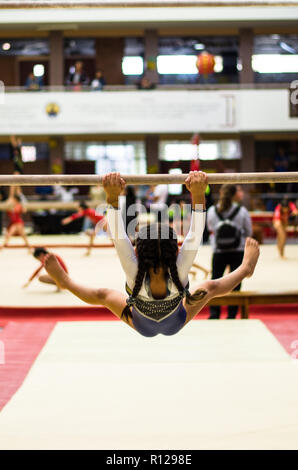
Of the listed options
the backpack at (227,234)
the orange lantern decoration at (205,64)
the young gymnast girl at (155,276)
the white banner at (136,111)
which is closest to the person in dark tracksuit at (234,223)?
the backpack at (227,234)

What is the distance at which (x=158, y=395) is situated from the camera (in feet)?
11.4

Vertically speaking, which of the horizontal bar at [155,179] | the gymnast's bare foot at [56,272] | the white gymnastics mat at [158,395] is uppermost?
the horizontal bar at [155,179]

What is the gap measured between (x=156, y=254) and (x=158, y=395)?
1.16 m

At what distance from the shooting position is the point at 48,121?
1561cm

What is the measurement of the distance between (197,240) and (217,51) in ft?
62.4

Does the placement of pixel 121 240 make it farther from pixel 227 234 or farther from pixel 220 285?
pixel 227 234

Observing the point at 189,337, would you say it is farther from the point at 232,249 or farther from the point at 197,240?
the point at 197,240

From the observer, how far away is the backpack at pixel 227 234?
532 centimetres

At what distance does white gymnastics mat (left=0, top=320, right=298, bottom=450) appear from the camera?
2.92 metres

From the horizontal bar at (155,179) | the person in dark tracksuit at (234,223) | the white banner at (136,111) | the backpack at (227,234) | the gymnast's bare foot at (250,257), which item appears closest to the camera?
the gymnast's bare foot at (250,257)

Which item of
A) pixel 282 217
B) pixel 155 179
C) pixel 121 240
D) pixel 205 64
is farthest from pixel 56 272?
pixel 205 64

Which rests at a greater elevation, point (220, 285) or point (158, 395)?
point (220, 285)

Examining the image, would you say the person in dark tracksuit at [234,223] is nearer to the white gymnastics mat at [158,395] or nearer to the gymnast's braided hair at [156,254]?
the white gymnastics mat at [158,395]

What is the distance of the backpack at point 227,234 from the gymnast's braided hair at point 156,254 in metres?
2.59
